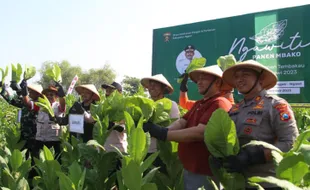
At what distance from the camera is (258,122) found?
1691 mm

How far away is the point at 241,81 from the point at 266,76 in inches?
7.3

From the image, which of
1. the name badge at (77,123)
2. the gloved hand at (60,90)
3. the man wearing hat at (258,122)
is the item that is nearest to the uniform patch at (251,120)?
the man wearing hat at (258,122)

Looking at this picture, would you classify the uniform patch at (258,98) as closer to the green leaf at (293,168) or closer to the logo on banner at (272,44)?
the green leaf at (293,168)

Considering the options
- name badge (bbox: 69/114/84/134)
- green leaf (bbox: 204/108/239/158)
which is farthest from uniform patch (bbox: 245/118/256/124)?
name badge (bbox: 69/114/84/134)

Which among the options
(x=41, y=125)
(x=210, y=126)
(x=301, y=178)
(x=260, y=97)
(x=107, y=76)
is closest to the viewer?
(x=301, y=178)

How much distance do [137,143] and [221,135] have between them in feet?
1.31

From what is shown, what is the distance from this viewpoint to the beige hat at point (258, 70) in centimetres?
181

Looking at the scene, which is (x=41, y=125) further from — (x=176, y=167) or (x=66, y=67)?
(x=66, y=67)

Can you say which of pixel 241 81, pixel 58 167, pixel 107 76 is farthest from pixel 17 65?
pixel 107 76

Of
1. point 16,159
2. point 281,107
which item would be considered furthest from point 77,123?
point 281,107

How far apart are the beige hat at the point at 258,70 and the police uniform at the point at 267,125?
0.15 metres

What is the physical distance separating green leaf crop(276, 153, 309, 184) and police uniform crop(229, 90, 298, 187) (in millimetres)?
444

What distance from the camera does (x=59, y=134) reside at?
13.2 feet

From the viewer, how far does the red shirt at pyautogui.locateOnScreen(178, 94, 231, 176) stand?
201 cm
